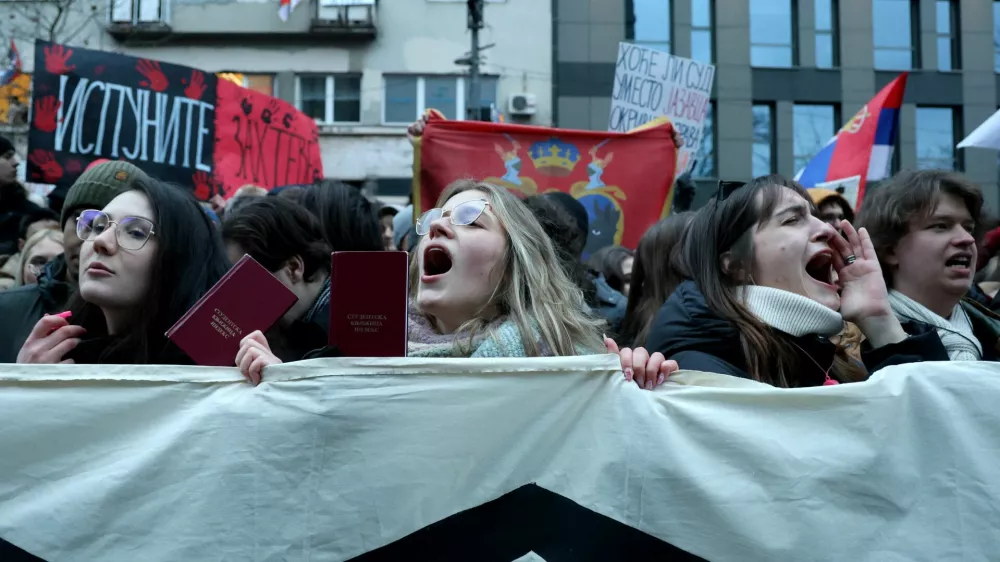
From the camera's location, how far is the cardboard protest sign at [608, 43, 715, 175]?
731 cm

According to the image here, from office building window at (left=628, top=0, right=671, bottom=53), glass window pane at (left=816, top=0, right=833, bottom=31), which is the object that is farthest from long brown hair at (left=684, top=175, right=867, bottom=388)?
glass window pane at (left=816, top=0, right=833, bottom=31)

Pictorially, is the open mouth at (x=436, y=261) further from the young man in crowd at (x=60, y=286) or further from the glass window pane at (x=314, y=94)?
the glass window pane at (x=314, y=94)

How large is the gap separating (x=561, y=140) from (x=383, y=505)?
12.2 feet

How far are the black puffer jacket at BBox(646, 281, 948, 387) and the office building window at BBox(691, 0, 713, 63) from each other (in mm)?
19786

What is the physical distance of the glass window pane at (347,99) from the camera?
834 inches

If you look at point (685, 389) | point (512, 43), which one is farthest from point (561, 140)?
point (512, 43)

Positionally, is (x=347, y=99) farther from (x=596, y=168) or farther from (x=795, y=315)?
(x=795, y=315)

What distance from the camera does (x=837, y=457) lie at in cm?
203

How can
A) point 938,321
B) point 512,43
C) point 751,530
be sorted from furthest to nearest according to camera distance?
point 512,43, point 938,321, point 751,530

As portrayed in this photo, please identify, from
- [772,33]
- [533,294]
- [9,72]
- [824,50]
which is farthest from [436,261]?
[824,50]

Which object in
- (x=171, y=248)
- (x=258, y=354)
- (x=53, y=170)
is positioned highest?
(x=53, y=170)

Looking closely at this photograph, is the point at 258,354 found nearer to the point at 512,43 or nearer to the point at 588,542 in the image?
the point at 588,542

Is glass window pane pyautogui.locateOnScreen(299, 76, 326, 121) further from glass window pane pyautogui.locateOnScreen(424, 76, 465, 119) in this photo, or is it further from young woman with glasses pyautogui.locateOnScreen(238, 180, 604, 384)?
young woman with glasses pyautogui.locateOnScreen(238, 180, 604, 384)

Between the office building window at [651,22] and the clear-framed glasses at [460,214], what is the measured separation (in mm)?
19388
